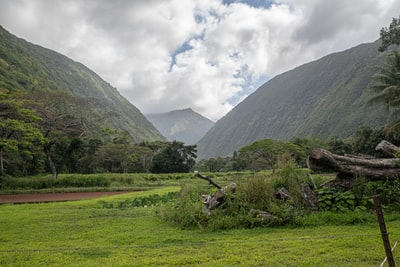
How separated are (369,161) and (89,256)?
8.43 metres

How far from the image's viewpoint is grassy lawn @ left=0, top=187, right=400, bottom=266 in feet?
17.9

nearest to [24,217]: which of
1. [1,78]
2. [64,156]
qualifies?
[64,156]

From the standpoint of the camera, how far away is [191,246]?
6.72m

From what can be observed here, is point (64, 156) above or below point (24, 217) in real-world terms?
above

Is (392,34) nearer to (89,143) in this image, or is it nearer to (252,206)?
(252,206)

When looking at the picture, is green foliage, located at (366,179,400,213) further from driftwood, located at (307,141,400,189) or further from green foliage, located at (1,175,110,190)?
green foliage, located at (1,175,110,190)

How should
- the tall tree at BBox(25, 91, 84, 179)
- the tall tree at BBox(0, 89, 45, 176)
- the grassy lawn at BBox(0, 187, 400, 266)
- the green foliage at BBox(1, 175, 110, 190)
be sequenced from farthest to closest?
1. the tall tree at BBox(25, 91, 84, 179)
2. the green foliage at BBox(1, 175, 110, 190)
3. the tall tree at BBox(0, 89, 45, 176)
4. the grassy lawn at BBox(0, 187, 400, 266)

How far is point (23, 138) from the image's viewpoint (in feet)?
93.7

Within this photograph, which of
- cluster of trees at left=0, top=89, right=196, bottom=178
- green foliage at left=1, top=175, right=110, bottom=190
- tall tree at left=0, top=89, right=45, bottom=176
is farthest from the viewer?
green foliage at left=1, top=175, right=110, bottom=190

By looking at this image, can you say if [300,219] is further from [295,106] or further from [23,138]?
[295,106]

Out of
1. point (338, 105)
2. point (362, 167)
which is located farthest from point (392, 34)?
point (338, 105)

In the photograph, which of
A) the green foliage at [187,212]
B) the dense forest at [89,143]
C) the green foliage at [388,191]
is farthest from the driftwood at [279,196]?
the dense forest at [89,143]

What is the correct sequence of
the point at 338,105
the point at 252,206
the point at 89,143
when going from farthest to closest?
the point at 338,105 → the point at 89,143 → the point at 252,206

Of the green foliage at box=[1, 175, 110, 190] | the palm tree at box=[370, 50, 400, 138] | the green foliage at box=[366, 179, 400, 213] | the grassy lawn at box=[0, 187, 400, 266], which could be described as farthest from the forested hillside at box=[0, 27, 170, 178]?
the palm tree at box=[370, 50, 400, 138]
